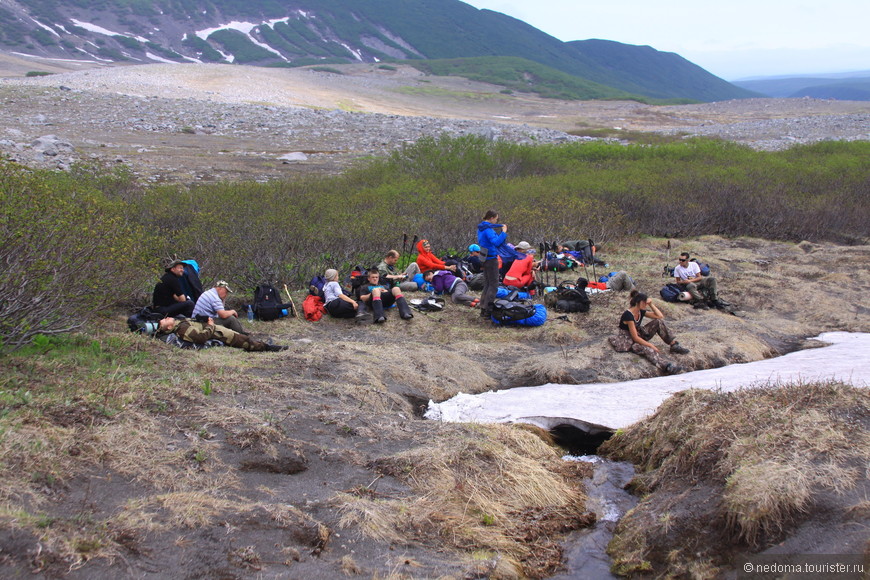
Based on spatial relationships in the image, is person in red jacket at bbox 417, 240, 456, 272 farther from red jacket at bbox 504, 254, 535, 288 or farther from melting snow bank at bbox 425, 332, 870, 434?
melting snow bank at bbox 425, 332, 870, 434

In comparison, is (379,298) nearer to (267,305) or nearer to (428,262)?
(267,305)

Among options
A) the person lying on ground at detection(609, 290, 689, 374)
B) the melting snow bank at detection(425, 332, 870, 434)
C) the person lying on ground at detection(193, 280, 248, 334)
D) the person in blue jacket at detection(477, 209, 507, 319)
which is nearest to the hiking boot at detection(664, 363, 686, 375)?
the person lying on ground at detection(609, 290, 689, 374)

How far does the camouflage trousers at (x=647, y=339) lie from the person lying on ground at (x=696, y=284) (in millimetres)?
2869

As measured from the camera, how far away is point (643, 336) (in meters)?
9.23

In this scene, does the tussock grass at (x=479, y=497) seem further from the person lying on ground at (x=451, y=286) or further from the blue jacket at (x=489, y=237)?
the person lying on ground at (x=451, y=286)

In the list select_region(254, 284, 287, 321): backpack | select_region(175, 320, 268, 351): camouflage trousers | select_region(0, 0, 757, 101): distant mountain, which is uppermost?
select_region(0, 0, 757, 101): distant mountain

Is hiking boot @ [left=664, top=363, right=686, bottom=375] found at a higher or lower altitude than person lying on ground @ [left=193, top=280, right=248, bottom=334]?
lower

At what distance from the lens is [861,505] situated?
3.97 metres

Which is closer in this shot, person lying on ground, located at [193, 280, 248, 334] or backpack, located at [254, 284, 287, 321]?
person lying on ground, located at [193, 280, 248, 334]

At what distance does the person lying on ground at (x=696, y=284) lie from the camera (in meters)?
11.9

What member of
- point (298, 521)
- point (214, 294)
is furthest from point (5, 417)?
point (214, 294)

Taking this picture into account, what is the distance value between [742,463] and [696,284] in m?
8.07

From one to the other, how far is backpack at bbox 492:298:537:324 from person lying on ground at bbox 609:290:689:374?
1576mm

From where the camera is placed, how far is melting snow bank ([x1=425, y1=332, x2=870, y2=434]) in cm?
688
